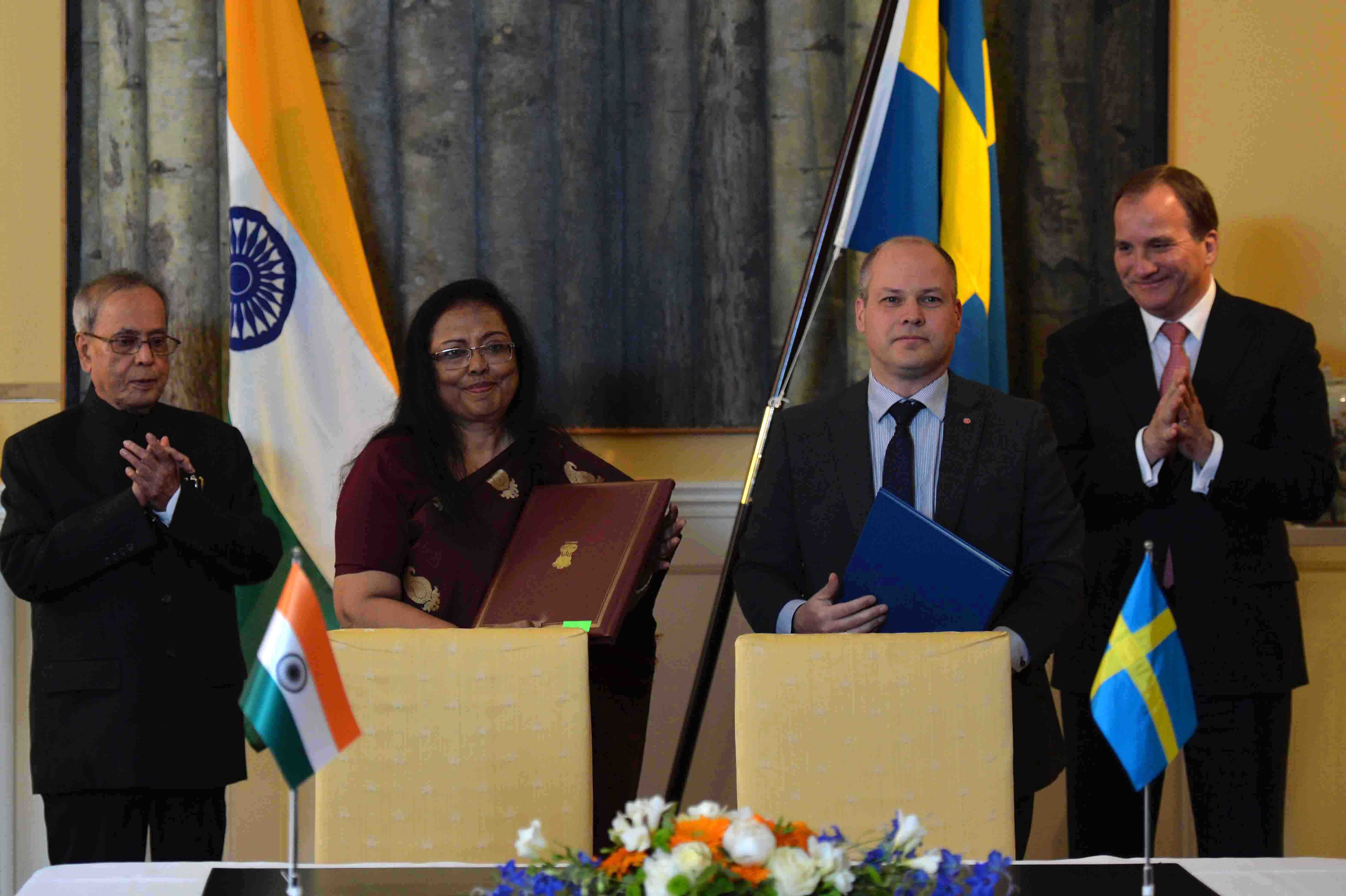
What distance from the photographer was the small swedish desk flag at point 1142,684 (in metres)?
1.72

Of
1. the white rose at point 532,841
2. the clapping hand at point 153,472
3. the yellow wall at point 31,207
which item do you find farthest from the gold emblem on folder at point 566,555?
the yellow wall at point 31,207

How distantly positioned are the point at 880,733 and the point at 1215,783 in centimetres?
122

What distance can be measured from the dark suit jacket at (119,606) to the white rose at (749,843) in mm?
1911

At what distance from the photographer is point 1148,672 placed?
5.65ft

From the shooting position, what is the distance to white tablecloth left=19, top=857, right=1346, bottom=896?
184 cm

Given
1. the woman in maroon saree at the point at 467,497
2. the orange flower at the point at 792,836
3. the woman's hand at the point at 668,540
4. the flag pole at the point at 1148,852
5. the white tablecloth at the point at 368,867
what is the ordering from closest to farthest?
1. the orange flower at the point at 792,836
2. the flag pole at the point at 1148,852
3. the white tablecloth at the point at 368,867
4. the woman in maroon saree at the point at 467,497
5. the woman's hand at the point at 668,540

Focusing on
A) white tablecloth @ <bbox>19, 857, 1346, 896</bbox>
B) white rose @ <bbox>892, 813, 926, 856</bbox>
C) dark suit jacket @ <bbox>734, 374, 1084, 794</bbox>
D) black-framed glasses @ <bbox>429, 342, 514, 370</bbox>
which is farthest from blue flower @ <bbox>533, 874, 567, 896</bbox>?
black-framed glasses @ <bbox>429, 342, 514, 370</bbox>

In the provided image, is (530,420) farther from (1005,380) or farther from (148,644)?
(1005,380)

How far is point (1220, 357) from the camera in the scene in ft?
10.1

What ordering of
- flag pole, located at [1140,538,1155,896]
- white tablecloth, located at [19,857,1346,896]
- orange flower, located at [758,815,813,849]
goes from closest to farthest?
orange flower, located at [758,815,813,849] → flag pole, located at [1140,538,1155,896] → white tablecloth, located at [19,857,1346,896]

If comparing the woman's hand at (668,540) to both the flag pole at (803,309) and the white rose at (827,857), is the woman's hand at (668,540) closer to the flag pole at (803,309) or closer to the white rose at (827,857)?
the flag pole at (803,309)

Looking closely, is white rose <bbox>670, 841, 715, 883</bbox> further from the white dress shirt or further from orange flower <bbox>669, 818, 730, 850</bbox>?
the white dress shirt

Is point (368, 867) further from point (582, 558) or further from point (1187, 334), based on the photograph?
point (1187, 334)

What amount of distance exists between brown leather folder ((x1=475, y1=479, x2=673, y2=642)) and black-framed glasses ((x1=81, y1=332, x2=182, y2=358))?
0.92 m
